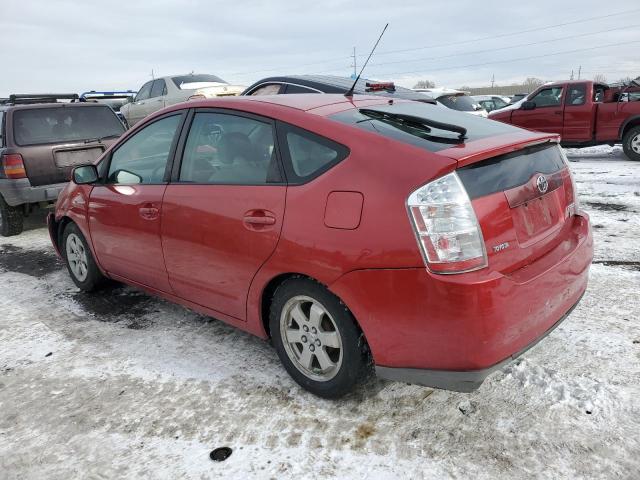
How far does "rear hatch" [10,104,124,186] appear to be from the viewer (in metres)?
6.56

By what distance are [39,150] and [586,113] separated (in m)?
10.4

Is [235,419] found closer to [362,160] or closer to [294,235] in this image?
[294,235]

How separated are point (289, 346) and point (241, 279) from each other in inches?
17.9

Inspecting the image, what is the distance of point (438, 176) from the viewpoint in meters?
2.20

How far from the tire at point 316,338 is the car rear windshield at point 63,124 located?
538 cm

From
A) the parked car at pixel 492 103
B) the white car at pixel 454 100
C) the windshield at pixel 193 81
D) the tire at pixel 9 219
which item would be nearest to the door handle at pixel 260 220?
the tire at pixel 9 219

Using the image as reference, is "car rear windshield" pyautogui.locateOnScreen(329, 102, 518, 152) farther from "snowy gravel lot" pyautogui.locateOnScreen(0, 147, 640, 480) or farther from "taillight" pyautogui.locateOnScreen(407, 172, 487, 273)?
"snowy gravel lot" pyautogui.locateOnScreen(0, 147, 640, 480)

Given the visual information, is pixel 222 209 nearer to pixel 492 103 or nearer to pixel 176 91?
pixel 176 91

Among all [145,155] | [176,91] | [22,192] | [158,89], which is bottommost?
[22,192]

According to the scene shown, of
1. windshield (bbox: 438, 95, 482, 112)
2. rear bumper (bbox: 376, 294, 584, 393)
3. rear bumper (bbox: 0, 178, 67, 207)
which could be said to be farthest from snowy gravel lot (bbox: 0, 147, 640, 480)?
windshield (bbox: 438, 95, 482, 112)

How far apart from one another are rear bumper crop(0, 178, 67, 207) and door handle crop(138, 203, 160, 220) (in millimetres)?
3754

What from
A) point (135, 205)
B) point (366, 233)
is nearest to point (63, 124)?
point (135, 205)

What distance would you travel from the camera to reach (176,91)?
44.1 ft

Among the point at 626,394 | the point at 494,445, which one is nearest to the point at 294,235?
the point at 494,445
